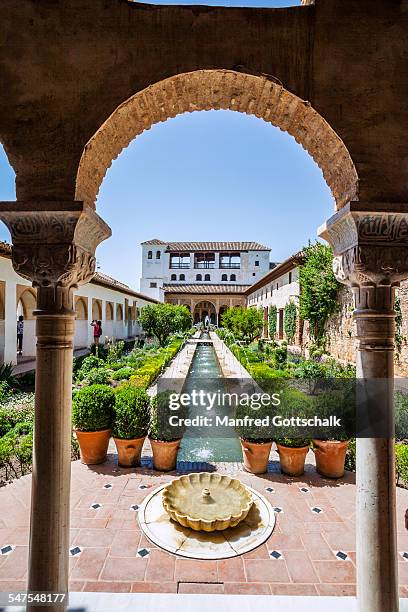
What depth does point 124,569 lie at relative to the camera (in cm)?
300

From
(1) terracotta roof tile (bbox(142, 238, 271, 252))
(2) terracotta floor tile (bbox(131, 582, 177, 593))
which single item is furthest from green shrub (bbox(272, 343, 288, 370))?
(1) terracotta roof tile (bbox(142, 238, 271, 252))

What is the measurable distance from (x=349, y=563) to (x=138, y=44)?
4420 millimetres

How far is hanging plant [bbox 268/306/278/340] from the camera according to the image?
85.7 ft

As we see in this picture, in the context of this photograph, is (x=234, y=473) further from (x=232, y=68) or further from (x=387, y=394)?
(x=232, y=68)

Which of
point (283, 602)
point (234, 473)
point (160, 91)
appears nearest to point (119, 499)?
point (234, 473)

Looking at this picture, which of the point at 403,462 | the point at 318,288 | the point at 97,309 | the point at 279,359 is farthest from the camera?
the point at 97,309

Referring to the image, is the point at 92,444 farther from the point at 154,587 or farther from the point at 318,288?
the point at 318,288

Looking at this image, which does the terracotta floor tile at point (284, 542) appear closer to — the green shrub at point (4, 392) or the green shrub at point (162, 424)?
the green shrub at point (162, 424)

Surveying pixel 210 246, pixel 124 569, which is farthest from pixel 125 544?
pixel 210 246

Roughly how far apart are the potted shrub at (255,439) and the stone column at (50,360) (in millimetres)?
2898

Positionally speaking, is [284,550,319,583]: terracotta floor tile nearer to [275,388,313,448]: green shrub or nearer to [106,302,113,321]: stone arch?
[275,388,313,448]: green shrub

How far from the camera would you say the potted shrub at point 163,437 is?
482cm

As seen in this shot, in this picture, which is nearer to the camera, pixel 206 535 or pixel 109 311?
pixel 206 535

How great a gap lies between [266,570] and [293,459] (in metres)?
1.80
